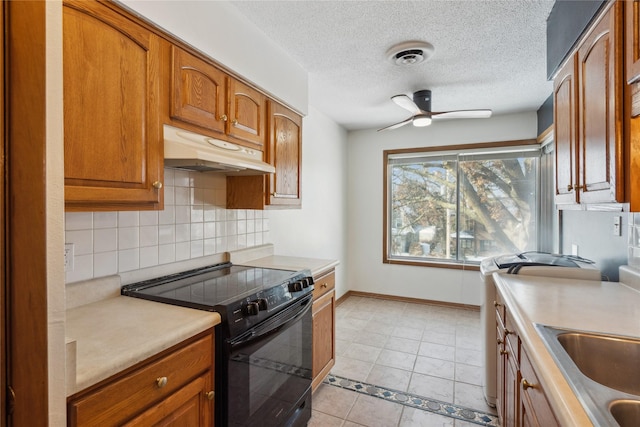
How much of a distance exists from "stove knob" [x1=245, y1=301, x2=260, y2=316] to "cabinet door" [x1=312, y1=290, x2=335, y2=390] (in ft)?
2.56

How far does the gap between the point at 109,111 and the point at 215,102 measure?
59 cm

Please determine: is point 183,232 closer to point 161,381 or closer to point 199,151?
point 199,151

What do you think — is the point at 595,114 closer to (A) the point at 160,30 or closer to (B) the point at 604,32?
(B) the point at 604,32

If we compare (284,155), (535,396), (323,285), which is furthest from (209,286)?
(535,396)

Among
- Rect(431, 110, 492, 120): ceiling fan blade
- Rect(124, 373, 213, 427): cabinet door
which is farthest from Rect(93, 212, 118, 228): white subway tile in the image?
Rect(431, 110, 492, 120): ceiling fan blade

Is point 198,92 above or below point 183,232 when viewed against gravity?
above

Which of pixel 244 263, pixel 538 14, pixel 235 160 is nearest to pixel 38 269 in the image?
pixel 235 160

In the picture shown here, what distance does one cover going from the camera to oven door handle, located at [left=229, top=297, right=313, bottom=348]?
4.38 feet

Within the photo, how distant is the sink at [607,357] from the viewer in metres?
1.04

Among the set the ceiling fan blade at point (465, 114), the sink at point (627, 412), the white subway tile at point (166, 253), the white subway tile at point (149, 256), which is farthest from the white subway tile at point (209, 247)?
the ceiling fan blade at point (465, 114)

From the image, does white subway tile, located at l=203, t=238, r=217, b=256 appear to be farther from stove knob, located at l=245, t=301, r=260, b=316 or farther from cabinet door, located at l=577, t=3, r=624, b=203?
cabinet door, located at l=577, t=3, r=624, b=203

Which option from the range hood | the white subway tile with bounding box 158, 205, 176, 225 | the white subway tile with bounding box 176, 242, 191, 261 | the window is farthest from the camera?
the window

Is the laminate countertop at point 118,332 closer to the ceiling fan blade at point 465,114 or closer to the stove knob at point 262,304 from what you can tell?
the stove knob at point 262,304

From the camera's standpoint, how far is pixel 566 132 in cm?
158
